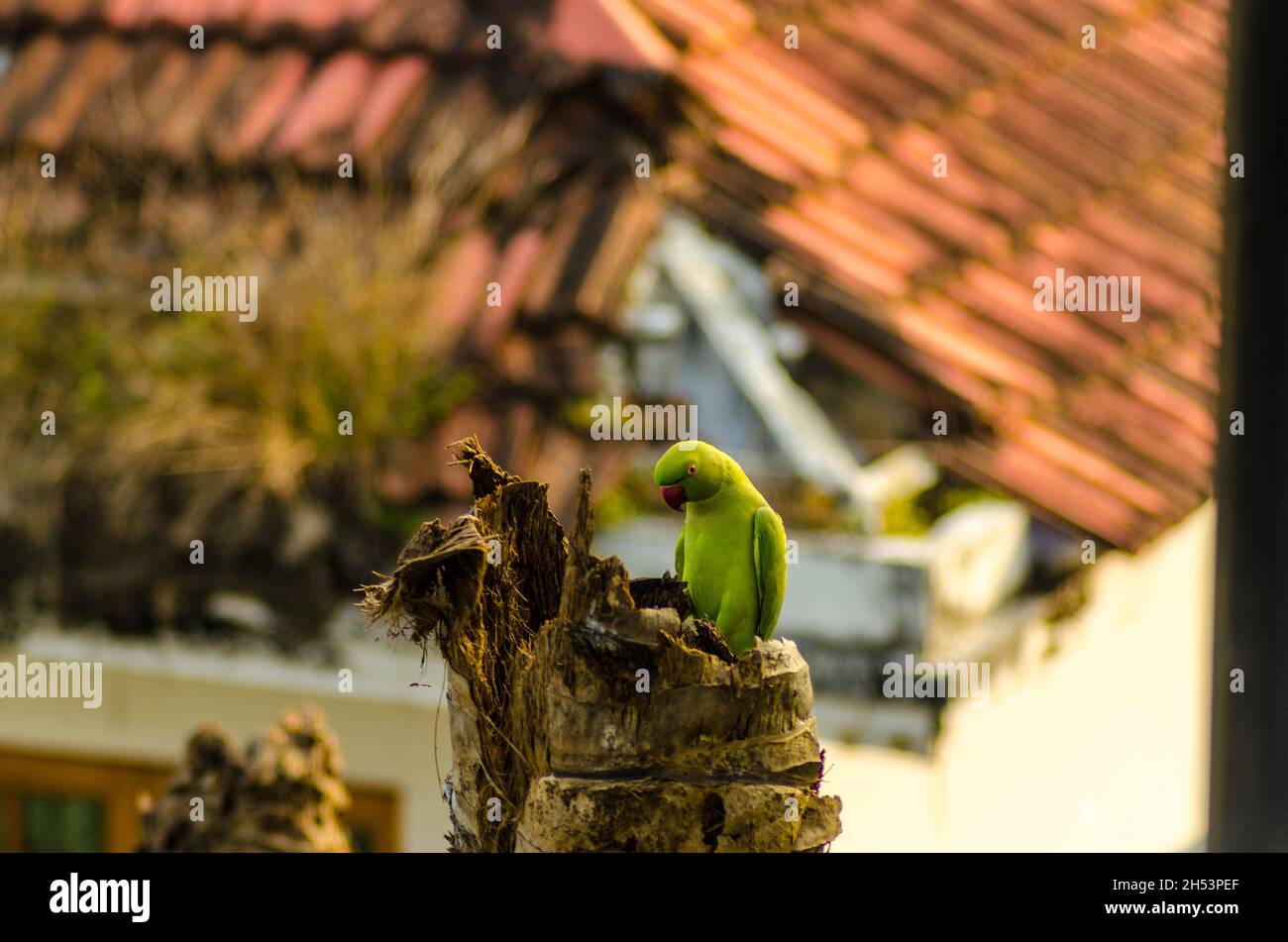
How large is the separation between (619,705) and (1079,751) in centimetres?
334

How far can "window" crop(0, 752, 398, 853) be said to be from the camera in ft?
15.7

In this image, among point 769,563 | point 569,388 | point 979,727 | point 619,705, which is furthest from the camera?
point 979,727

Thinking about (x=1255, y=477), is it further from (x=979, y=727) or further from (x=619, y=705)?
(x=619, y=705)

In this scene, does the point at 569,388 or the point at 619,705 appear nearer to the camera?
the point at 619,705

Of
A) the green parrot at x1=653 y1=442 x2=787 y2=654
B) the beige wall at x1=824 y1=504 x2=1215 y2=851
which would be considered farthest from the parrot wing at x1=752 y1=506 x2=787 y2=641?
the beige wall at x1=824 y1=504 x2=1215 y2=851

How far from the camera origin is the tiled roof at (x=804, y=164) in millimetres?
4145

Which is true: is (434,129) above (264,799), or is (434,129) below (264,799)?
above

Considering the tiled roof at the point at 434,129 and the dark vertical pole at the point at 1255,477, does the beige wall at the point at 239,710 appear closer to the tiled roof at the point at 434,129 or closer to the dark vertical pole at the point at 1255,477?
the tiled roof at the point at 434,129

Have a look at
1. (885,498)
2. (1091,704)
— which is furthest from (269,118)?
(1091,704)

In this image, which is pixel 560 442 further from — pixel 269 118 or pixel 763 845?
pixel 763 845

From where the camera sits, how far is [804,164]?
4.59 m

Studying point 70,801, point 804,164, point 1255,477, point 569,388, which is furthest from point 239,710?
point 1255,477

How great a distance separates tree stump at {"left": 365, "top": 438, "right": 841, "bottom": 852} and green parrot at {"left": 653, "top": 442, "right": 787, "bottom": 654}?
0.15ft

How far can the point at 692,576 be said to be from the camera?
1599 mm
